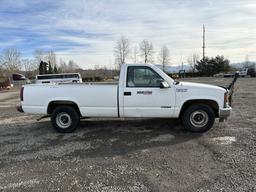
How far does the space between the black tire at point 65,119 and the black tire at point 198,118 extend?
3.00m

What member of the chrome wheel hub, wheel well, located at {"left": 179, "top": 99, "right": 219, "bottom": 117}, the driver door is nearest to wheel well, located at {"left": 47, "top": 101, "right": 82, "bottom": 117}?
the chrome wheel hub

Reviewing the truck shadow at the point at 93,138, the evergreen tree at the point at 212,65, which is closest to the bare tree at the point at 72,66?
the evergreen tree at the point at 212,65

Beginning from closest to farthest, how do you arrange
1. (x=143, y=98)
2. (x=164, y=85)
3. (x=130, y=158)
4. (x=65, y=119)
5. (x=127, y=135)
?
1. (x=130, y=158)
2. (x=164, y=85)
3. (x=143, y=98)
4. (x=127, y=135)
5. (x=65, y=119)

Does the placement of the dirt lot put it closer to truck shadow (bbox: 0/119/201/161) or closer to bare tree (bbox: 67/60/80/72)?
truck shadow (bbox: 0/119/201/161)

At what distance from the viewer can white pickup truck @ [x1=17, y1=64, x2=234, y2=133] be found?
250 inches

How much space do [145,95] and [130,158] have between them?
1.96 m

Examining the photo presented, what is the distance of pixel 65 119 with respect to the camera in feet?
22.7

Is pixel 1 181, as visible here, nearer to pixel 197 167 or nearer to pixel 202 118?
pixel 197 167

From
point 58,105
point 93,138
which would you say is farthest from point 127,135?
point 58,105

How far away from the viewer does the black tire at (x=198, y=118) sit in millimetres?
6441

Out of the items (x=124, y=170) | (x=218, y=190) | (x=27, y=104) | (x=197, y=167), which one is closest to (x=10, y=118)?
(x=27, y=104)

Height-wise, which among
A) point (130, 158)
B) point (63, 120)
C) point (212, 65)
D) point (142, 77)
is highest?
point (212, 65)

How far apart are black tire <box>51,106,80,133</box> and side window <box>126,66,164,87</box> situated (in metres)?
1.76

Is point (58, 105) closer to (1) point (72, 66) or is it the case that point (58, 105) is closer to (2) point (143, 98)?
(2) point (143, 98)
